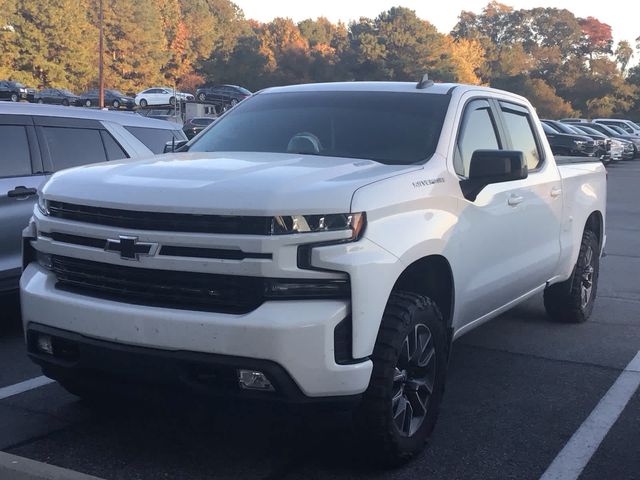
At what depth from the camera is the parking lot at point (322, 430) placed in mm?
3936

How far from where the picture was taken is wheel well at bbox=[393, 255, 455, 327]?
13.5 feet

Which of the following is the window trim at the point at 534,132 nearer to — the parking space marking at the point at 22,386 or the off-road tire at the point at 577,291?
the off-road tire at the point at 577,291

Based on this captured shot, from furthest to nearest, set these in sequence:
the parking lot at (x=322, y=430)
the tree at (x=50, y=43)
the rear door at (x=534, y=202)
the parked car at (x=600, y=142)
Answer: the tree at (x=50, y=43), the parked car at (x=600, y=142), the rear door at (x=534, y=202), the parking lot at (x=322, y=430)

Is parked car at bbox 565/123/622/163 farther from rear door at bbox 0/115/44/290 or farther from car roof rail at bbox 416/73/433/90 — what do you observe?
rear door at bbox 0/115/44/290

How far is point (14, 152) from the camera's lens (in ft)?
21.1

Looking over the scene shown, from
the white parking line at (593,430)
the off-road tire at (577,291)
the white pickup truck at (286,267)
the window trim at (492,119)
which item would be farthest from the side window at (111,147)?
the white parking line at (593,430)

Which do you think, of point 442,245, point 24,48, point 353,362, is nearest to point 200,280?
point 353,362

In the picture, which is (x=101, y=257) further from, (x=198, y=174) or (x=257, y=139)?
(x=257, y=139)

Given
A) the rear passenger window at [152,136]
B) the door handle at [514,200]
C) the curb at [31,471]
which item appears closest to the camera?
the curb at [31,471]

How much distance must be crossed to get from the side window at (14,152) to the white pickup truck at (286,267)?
236 cm

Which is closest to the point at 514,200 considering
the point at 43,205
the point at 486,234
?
the point at 486,234

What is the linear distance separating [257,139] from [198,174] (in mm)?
1199

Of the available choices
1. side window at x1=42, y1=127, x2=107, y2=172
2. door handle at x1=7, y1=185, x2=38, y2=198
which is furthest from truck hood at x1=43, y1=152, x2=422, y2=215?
side window at x1=42, y1=127, x2=107, y2=172

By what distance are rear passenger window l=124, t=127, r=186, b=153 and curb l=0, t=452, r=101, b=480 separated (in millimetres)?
4266
